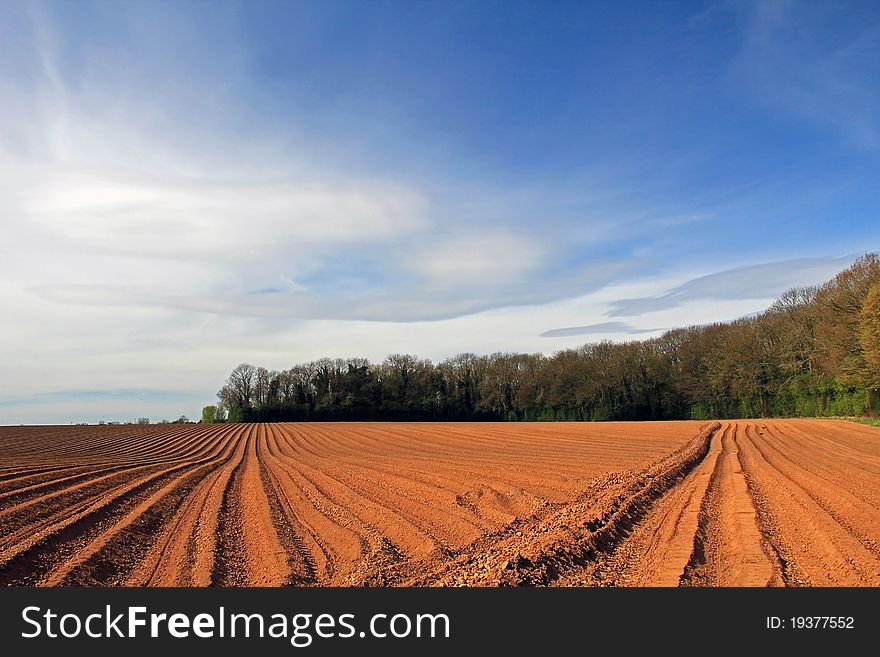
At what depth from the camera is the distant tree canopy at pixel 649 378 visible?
169 ft

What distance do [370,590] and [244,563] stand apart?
2776 millimetres

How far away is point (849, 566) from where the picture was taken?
310 inches

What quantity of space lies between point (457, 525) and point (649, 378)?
8064cm

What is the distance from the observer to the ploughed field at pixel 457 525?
8.12m

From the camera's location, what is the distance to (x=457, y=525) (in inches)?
447

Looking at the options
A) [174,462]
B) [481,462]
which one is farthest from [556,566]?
[174,462]

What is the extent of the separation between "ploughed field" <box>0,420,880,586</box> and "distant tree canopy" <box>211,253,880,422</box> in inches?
1417

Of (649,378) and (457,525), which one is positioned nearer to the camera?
(457,525)

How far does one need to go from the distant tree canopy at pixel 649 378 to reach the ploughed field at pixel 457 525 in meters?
36.0

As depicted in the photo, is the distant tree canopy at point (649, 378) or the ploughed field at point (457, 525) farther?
the distant tree canopy at point (649, 378)

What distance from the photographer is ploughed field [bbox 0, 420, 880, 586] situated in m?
8.12

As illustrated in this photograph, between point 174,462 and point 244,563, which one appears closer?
point 244,563

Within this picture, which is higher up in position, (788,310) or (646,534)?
(788,310)

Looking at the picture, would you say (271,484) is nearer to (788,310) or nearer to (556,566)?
(556,566)
